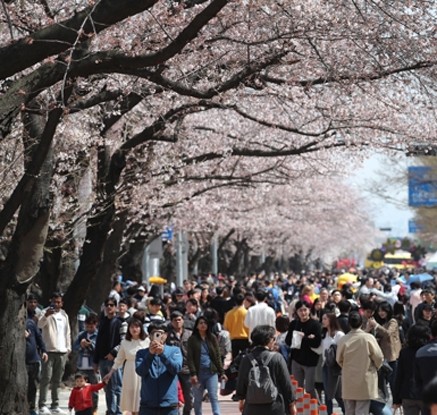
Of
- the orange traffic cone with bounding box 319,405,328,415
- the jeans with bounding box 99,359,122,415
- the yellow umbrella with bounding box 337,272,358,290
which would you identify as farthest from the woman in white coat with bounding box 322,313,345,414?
the yellow umbrella with bounding box 337,272,358,290

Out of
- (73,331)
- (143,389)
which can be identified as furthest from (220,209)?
(143,389)

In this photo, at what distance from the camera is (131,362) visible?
46.6ft

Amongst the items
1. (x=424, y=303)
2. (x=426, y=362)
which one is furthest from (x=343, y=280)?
(x=426, y=362)

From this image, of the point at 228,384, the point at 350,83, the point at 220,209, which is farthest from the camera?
the point at 220,209

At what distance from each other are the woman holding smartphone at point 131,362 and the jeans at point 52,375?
3587 mm

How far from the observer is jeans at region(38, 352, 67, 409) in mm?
17781

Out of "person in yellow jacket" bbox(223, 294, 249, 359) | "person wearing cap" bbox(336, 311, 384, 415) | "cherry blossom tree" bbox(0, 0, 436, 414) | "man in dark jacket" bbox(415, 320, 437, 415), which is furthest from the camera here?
"person in yellow jacket" bbox(223, 294, 249, 359)

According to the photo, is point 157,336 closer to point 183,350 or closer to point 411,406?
point 411,406

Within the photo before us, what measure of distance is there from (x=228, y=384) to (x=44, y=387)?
2.62 m

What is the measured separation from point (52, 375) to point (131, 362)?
13.8 feet

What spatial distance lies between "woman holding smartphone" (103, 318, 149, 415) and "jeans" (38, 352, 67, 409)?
11.8 ft

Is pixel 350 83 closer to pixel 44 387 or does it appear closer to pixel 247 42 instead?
pixel 247 42

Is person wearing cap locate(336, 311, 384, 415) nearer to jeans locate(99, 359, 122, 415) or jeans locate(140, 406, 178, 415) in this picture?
jeans locate(140, 406, 178, 415)

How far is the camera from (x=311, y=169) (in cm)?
2506
